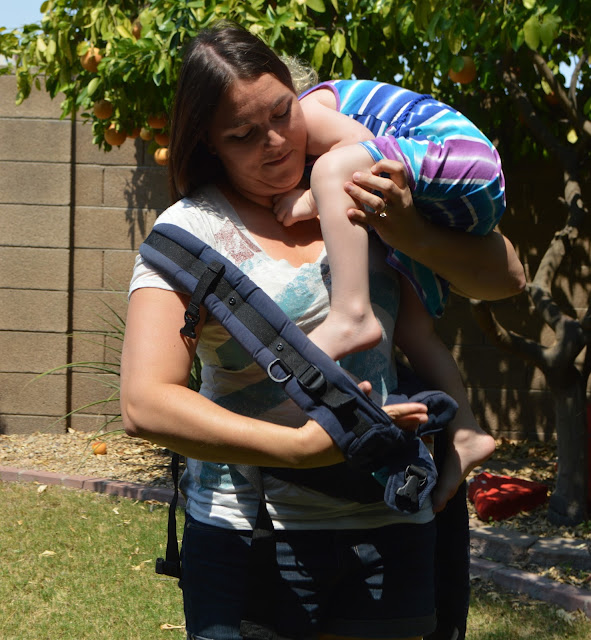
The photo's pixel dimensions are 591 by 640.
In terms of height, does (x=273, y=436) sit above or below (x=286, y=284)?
below

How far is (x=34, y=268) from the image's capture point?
6199 mm

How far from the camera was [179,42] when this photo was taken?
4148mm

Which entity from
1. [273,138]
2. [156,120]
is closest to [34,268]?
[156,120]

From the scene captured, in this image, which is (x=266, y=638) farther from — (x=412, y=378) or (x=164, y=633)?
(x=164, y=633)

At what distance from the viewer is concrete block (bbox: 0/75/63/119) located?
6.12 meters

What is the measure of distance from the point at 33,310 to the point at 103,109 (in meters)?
1.89

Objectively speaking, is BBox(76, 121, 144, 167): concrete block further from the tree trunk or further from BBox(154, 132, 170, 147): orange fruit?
the tree trunk

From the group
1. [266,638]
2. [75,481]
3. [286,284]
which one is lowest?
[75,481]

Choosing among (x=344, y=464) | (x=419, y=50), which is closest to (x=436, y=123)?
(x=344, y=464)

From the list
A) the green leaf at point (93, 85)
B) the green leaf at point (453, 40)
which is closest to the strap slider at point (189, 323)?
the green leaf at point (453, 40)

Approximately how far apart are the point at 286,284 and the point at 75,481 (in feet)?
14.2

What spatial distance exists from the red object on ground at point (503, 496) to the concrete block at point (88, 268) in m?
3.12

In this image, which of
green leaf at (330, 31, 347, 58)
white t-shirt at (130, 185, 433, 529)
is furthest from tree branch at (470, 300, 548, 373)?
white t-shirt at (130, 185, 433, 529)

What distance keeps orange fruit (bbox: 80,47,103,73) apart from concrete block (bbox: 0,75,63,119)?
1.39 m
